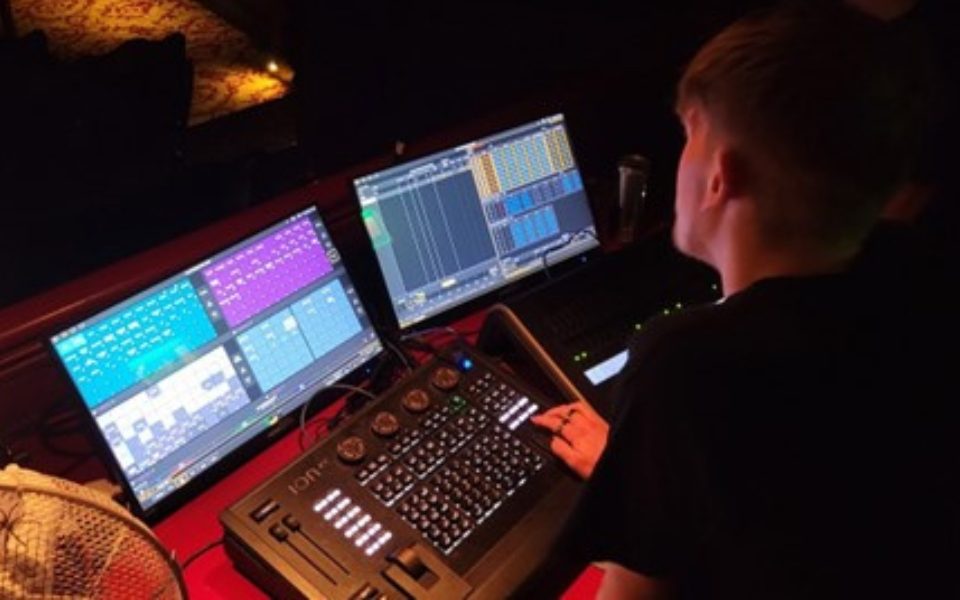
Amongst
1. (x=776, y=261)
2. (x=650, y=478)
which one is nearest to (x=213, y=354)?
(x=650, y=478)

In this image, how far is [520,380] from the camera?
4.43 feet

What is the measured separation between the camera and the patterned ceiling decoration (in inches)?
175

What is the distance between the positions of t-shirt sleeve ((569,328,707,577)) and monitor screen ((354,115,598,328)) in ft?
2.12

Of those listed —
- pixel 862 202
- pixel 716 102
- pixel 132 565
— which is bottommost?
pixel 132 565

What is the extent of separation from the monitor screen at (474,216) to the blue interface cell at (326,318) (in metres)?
0.13

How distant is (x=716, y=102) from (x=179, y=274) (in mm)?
706

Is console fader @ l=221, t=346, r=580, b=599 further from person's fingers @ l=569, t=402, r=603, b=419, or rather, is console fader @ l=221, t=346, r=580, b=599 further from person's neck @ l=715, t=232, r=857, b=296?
person's neck @ l=715, t=232, r=857, b=296

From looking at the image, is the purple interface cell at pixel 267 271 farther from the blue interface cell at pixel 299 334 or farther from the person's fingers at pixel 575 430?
the person's fingers at pixel 575 430

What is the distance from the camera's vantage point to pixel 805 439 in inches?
32.4

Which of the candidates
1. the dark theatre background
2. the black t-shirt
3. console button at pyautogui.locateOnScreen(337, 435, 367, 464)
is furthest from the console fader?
the dark theatre background

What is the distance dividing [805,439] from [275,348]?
2.48 ft

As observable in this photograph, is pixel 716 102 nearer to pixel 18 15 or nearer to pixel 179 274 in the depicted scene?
pixel 179 274

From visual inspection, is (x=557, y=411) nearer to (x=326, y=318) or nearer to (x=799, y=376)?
(x=326, y=318)

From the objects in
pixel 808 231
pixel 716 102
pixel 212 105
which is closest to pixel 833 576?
pixel 808 231
